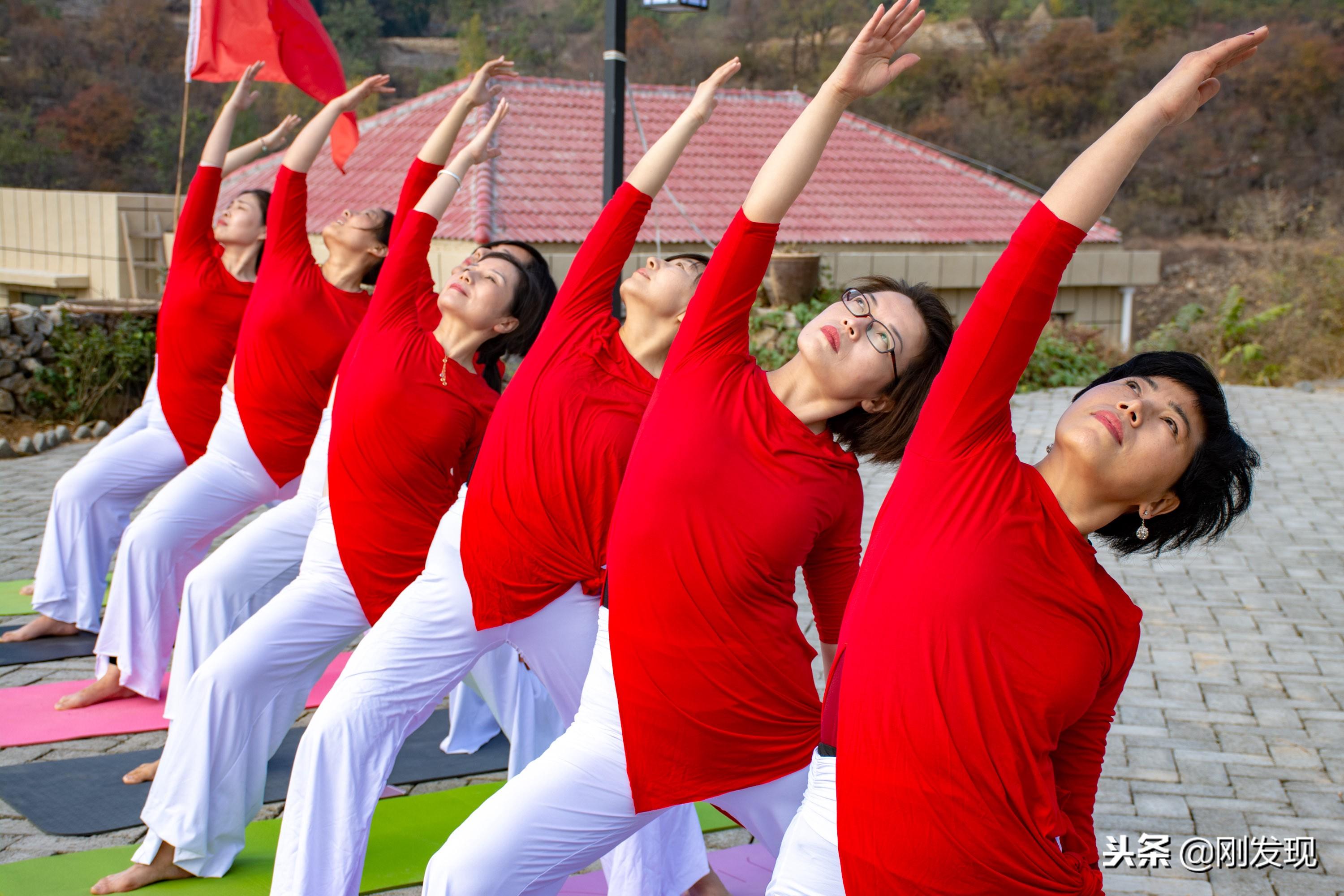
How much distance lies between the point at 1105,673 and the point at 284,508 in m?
3.05

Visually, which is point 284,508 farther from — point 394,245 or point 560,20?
point 560,20

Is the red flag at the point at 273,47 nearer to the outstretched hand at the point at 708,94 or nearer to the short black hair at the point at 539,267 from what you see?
the short black hair at the point at 539,267

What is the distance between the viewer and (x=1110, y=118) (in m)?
44.6

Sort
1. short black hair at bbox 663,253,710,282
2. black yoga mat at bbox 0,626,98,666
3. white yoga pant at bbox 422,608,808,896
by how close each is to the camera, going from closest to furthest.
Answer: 1. white yoga pant at bbox 422,608,808,896
2. short black hair at bbox 663,253,710,282
3. black yoga mat at bbox 0,626,98,666

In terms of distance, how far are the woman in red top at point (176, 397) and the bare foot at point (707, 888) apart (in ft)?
10.5

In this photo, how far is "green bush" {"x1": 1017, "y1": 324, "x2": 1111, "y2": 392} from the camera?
1512 centimetres

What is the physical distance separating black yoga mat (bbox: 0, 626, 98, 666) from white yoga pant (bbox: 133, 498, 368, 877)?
2572mm

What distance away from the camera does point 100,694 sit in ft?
17.2

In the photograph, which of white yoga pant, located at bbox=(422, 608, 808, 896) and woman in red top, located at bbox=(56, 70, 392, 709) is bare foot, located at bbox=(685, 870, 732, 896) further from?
woman in red top, located at bbox=(56, 70, 392, 709)

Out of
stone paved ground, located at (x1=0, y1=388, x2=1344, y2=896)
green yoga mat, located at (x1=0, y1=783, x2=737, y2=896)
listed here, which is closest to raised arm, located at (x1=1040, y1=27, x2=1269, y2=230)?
stone paved ground, located at (x1=0, y1=388, x2=1344, y2=896)

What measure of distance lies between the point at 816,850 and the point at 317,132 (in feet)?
11.9

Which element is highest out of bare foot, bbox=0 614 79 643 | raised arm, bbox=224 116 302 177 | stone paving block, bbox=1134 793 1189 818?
raised arm, bbox=224 116 302 177

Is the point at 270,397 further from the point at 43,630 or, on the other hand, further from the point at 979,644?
the point at 979,644

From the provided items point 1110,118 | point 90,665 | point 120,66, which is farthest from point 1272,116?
point 90,665
